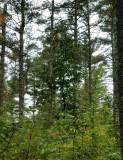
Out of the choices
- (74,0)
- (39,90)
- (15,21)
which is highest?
(74,0)

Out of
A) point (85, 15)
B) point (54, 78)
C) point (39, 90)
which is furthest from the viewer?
point (85, 15)

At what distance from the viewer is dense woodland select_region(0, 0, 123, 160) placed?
2545 millimetres

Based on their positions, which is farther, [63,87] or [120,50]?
[63,87]

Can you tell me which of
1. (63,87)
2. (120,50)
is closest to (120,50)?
(120,50)

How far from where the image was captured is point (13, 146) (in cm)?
236

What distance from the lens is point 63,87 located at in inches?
291

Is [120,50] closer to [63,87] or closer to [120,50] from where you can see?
[120,50]

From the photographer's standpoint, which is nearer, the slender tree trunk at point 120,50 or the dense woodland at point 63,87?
the slender tree trunk at point 120,50

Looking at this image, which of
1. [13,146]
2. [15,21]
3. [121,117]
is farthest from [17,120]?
[15,21]

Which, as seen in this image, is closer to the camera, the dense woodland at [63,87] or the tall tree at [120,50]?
the tall tree at [120,50]

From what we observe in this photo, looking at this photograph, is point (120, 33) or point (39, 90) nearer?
point (120, 33)

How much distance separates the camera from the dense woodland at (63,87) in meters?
2.54

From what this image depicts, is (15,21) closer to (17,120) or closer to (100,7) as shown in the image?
(100,7)

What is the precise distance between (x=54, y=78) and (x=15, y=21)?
5.20m
